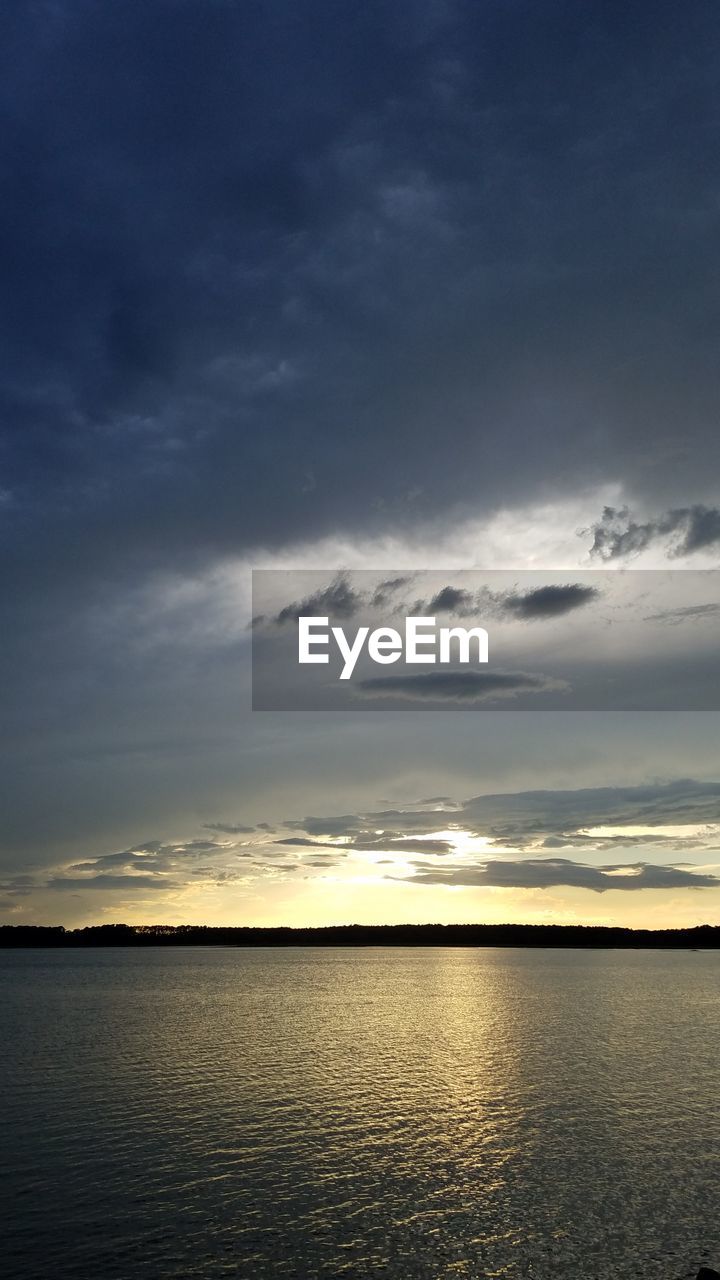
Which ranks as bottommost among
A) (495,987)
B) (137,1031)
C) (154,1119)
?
(495,987)

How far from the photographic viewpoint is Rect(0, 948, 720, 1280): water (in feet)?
111

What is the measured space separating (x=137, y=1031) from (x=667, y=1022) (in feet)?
237

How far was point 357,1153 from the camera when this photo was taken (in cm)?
4822

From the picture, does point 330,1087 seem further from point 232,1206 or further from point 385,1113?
point 232,1206

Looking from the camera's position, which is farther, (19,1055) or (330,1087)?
(19,1055)

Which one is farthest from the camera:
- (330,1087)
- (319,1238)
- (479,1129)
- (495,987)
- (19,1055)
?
(495,987)

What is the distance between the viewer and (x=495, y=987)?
184250mm

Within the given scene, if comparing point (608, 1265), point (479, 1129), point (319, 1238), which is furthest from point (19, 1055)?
point (608, 1265)

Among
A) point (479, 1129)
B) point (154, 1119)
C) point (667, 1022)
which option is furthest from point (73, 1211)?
point (667, 1022)

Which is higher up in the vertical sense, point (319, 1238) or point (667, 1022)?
point (319, 1238)

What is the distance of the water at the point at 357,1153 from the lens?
3384 cm

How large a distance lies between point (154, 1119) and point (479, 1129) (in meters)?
21.4

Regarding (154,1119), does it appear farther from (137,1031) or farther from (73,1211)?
(137,1031)

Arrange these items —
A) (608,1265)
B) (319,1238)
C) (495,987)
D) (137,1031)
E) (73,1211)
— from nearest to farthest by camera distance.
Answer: (608,1265), (319,1238), (73,1211), (137,1031), (495,987)
